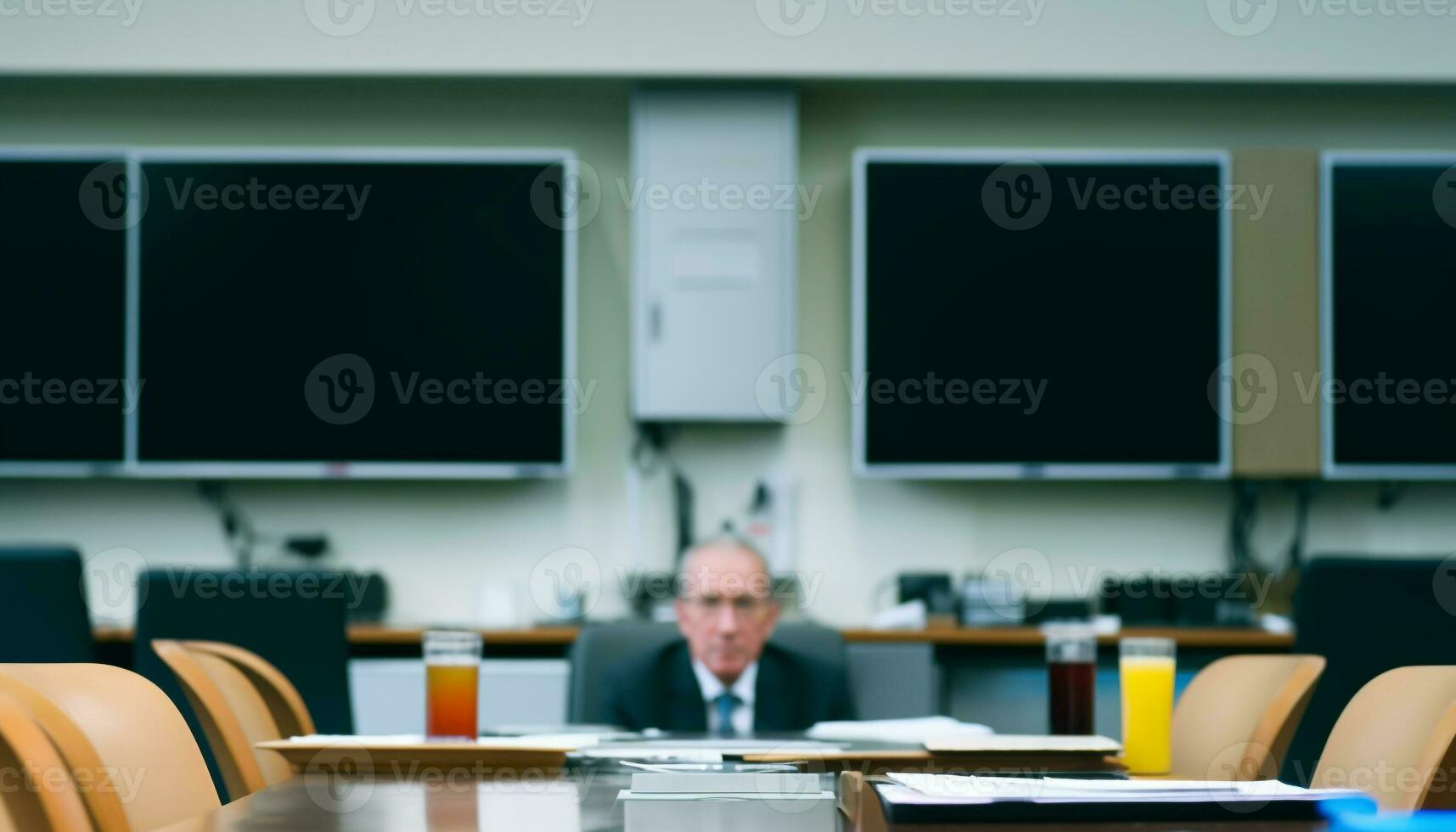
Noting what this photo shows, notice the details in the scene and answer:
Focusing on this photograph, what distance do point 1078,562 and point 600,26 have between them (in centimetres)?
189

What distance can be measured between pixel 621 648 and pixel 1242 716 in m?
1.08

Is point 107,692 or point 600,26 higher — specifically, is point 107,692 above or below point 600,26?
below

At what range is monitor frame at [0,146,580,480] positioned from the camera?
395cm

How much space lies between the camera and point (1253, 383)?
4016mm

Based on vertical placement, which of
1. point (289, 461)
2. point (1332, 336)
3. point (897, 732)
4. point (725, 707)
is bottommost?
point (725, 707)

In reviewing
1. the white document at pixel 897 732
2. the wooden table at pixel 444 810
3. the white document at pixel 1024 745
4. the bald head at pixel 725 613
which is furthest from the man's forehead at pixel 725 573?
the wooden table at pixel 444 810

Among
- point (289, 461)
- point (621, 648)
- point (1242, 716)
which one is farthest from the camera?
point (289, 461)

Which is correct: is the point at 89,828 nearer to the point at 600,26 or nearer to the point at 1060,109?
the point at 600,26

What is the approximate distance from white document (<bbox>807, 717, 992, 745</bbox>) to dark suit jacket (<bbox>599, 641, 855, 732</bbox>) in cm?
54

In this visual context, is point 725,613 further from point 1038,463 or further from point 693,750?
point 1038,463

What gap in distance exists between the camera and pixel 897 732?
191 cm

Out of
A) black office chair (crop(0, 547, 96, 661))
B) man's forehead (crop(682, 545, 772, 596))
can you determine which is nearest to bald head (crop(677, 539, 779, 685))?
man's forehead (crop(682, 545, 772, 596))

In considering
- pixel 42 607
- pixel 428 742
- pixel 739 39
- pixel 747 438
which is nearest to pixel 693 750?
pixel 428 742

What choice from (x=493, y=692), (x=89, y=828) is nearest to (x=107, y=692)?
(x=89, y=828)
